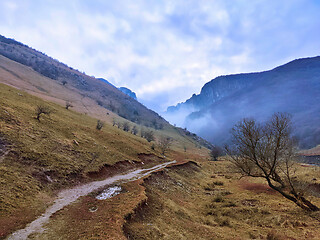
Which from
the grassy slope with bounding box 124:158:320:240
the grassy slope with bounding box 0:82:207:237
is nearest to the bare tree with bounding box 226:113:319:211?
the grassy slope with bounding box 124:158:320:240

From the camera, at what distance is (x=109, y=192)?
1916cm

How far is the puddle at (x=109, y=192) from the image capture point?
17.5 metres

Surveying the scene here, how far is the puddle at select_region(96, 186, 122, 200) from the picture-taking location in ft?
57.5

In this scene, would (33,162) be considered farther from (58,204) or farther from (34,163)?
(58,204)

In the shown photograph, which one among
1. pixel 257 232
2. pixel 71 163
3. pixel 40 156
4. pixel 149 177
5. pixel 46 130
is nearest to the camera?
pixel 257 232

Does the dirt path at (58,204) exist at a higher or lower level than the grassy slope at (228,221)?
lower

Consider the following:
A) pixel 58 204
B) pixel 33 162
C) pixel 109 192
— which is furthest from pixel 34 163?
pixel 109 192

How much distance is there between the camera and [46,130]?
29000 mm

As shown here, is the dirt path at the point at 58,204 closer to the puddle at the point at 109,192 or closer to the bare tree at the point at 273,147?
the puddle at the point at 109,192

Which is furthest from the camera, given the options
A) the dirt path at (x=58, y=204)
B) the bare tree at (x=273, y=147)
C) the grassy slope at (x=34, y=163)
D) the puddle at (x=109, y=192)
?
the puddle at (x=109, y=192)

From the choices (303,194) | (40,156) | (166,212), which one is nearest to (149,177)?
(166,212)

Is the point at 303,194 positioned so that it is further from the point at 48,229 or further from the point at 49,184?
the point at 49,184

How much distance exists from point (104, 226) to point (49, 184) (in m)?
12.0

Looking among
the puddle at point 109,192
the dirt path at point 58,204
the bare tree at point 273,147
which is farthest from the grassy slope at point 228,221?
the dirt path at point 58,204
